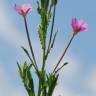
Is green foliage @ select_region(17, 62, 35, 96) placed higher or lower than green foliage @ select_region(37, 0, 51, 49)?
lower

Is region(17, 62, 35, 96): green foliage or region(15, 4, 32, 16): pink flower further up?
region(15, 4, 32, 16): pink flower

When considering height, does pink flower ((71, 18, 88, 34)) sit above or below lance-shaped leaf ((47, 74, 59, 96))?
above

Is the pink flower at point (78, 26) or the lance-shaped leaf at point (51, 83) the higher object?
the pink flower at point (78, 26)

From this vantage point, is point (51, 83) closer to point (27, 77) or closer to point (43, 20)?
point (27, 77)

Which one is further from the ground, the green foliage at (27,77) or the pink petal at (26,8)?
the pink petal at (26,8)

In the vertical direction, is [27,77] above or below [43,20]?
below

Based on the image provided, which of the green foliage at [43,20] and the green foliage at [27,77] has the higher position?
the green foliage at [43,20]

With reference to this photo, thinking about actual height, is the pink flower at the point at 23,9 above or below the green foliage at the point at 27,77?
above

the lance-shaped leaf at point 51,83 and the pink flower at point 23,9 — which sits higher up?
the pink flower at point 23,9

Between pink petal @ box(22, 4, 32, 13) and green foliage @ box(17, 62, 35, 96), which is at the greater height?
pink petal @ box(22, 4, 32, 13)

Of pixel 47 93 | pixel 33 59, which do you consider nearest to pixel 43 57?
pixel 33 59

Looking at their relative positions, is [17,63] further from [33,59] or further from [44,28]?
[44,28]
